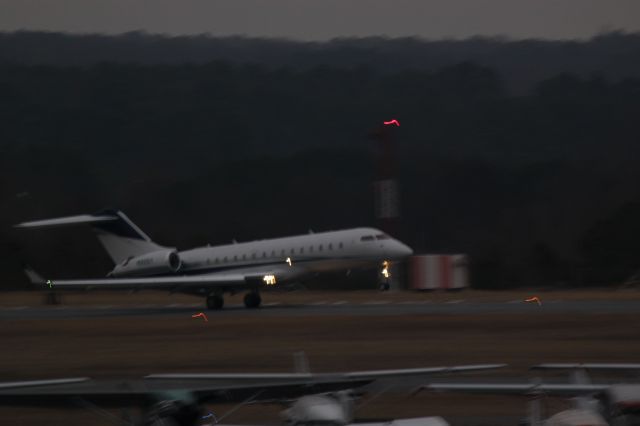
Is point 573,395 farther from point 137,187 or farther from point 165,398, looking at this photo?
point 137,187

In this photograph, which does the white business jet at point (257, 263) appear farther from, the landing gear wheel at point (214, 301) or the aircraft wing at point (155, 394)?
the aircraft wing at point (155, 394)

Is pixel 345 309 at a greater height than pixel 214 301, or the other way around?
pixel 214 301

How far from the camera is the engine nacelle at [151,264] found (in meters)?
44.5

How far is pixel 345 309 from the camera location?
38.3m

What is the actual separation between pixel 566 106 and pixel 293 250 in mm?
105741

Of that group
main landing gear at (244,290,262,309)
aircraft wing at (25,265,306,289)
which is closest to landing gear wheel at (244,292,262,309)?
main landing gear at (244,290,262,309)

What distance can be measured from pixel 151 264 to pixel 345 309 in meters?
9.94

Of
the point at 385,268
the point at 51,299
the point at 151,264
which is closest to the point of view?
the point at 385,268

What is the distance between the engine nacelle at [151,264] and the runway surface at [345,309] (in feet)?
4.58

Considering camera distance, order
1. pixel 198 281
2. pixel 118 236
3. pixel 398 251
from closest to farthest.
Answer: pixel 398 251 < pixel 198 281 < pixel 118 236

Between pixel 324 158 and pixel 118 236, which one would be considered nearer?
pixel 118 236

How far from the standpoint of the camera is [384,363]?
22859 millimetres

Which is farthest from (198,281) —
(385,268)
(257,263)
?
(385,268)

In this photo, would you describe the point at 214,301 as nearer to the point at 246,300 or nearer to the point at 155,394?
the point at 246,300
